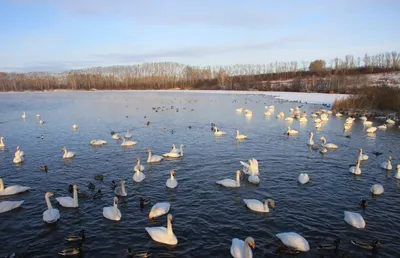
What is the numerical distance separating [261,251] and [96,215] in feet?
20.1

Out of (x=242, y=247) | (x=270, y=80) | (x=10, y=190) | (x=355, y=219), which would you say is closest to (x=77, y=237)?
(x=242, y=247)

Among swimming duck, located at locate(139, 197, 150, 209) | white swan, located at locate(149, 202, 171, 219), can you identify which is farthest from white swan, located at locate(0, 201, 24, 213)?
white swan, located at locate(149, 202, 171, 219)

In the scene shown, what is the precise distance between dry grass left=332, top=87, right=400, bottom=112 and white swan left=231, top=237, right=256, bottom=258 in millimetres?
36765

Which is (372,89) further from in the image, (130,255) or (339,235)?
(130,255)

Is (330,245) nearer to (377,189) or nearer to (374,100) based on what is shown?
(377,189)

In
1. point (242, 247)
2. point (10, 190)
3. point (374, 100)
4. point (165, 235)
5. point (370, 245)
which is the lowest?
point (370, 245)

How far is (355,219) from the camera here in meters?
10.4

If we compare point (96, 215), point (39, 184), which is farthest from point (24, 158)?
point (96, 215)

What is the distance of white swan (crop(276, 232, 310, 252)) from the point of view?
898cm

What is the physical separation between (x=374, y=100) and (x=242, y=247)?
129 feet

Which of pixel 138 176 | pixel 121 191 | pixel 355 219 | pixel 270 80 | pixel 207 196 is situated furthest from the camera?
pixel 270 80

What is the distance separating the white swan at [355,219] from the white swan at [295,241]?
2346 mm

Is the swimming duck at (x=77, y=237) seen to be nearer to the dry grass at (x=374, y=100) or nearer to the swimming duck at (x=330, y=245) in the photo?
the swimming duck at (x=330, y=245)

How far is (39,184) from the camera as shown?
14.5m
